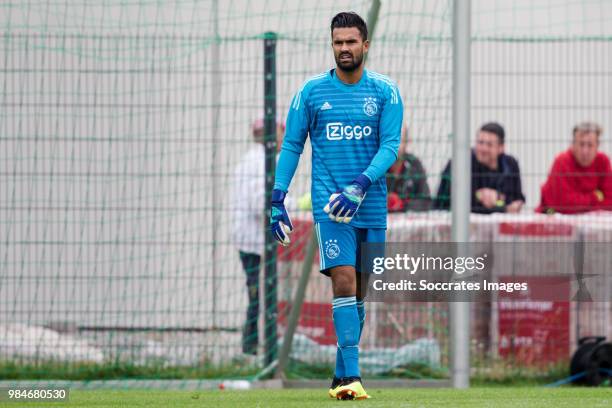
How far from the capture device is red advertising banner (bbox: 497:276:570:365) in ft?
39.8

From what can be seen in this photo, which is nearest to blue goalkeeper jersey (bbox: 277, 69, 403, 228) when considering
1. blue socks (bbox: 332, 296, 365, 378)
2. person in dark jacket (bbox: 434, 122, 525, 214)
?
blue socks (bbox: 332, 296, 365, 378)

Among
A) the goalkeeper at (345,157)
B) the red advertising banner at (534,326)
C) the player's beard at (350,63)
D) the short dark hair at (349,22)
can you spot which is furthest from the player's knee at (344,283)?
the red advertising banner at (534,326)

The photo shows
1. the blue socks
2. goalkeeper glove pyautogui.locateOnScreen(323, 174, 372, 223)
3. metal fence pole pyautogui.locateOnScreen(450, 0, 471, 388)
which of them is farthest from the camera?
metal fence pole pyautogui.locateOnScreen(450, 0, 471, 388)

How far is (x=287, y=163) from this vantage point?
847cm

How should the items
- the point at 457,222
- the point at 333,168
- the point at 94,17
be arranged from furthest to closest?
1. the point at 94,17
2. the point at 457,222
3. the point at 333,168

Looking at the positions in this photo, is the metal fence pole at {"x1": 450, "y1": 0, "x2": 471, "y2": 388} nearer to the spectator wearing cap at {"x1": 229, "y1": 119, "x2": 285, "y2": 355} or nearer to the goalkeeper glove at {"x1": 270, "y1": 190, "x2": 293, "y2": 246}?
the spectator wearing cap at {"x1": 229, "y1": 119, "x2": 285, "y2": 355}

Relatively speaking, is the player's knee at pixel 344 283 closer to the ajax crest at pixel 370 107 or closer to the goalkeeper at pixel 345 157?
the goalkeeper at pixel 345 157

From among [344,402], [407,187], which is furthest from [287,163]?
[407,187]

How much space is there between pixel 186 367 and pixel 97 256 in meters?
1.15

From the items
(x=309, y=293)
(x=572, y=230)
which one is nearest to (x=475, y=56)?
(x=572, y=230)

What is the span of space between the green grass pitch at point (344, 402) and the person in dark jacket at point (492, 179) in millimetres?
2487

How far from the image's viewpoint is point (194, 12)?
459 inches

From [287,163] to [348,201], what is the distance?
1.90 feet

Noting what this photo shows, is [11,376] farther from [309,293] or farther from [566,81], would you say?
[566,81]
